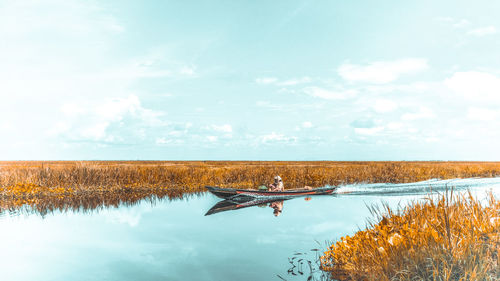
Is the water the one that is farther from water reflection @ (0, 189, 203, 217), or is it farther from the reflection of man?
water reflection @ (0, 189, 203, 217)

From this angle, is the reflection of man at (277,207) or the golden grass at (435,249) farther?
the reflection of man at (277,207)

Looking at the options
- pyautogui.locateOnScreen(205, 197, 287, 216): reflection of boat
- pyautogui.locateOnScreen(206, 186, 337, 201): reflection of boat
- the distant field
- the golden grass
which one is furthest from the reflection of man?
the golden grass

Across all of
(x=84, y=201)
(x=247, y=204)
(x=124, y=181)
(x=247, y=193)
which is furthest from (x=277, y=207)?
(x=124, y=181)

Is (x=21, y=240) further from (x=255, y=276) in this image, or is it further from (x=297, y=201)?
(x=297, y=201)

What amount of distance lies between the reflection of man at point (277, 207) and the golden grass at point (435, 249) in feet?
37.8

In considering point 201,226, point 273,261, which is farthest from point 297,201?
point 273,261

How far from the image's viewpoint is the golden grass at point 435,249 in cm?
521

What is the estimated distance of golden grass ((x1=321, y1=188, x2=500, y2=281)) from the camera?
205 inches

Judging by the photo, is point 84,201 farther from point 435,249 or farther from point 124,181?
point 435,249

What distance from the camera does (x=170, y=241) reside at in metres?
13.2

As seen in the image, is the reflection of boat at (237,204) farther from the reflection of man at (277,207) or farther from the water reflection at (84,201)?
the water reflection at (84,201)

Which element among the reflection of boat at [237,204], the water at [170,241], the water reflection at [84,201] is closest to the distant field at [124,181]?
the water reflection at [84,201]

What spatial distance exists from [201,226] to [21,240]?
7189 mm

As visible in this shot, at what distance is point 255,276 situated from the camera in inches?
358
